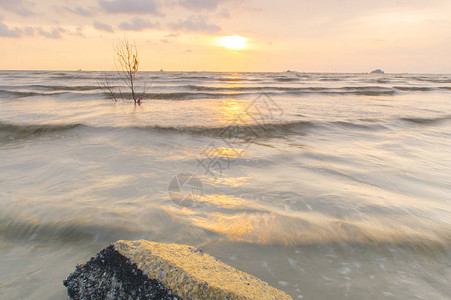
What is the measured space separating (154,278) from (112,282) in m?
0.22

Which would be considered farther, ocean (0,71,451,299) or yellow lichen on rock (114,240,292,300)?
ocean (0,71,451,299)

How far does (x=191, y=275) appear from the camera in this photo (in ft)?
3.83

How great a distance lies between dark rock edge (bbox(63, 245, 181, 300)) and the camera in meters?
1.14

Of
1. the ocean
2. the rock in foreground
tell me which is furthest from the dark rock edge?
the ocean

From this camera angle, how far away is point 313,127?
22.1 feet

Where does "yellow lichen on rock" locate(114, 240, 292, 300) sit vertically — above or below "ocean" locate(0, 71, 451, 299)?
above

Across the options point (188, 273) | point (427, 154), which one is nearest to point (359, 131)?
point (427, 154)

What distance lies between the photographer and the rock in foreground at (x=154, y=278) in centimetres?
112

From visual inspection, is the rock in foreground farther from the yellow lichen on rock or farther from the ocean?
the ocean

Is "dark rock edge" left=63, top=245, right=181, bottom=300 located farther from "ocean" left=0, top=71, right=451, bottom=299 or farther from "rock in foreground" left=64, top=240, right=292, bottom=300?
"ocean" left=0, top=71, right=451, bottom=299

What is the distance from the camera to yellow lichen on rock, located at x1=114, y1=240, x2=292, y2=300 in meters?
1.12

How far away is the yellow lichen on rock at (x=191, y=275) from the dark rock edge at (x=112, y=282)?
0.09 ft

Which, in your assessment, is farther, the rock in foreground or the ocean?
the ocean

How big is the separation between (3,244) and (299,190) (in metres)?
2.76
